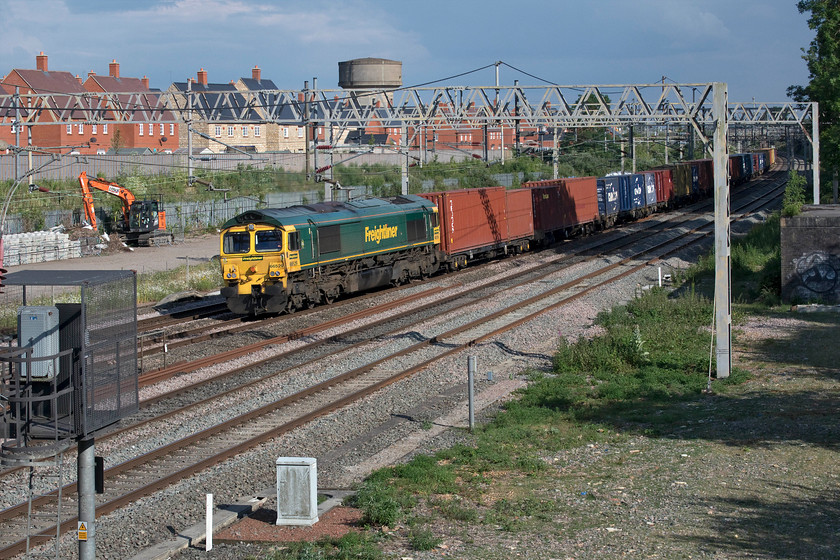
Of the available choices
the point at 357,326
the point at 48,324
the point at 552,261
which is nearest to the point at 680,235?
the point at 552,261

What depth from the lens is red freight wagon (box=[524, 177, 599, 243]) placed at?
4072 centimetres

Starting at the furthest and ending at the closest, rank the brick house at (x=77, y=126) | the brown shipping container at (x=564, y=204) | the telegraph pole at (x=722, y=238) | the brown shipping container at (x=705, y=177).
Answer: the brick house at (x=77, y=126) < the brown shipping container at (x=705, y=177) < the brown shipping container at (x=564, y=204) < the telegraph pole at (x=722, y=238)

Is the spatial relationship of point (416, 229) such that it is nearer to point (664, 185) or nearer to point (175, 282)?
point (175, 282)

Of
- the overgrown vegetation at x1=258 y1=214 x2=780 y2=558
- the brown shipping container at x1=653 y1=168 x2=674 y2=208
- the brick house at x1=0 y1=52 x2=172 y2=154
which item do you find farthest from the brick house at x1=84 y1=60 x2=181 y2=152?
the overgrown vegetation at x1=258 y1=214 x2=780 y2=558

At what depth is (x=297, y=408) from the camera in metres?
15.8

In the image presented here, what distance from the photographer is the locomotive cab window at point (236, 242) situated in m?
24.8

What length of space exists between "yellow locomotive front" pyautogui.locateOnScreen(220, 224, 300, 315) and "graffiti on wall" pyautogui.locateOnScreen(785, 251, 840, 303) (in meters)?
13.7

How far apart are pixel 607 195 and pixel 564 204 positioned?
248 inches

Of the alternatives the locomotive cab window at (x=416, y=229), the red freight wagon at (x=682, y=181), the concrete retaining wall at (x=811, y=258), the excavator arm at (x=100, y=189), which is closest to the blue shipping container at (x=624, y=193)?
the red freight wagon at (x=682, y=181)

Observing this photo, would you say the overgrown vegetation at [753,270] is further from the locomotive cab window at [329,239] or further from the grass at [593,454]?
the locomotive cab window at [329,239]

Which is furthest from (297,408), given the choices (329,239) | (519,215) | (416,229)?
(519,215)

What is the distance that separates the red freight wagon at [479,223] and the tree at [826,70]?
44.0ft

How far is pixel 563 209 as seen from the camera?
43.0m

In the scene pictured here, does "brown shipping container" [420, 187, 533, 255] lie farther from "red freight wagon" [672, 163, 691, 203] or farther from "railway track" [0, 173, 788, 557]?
"red freight wagon" [672, 163, 691, 203]
